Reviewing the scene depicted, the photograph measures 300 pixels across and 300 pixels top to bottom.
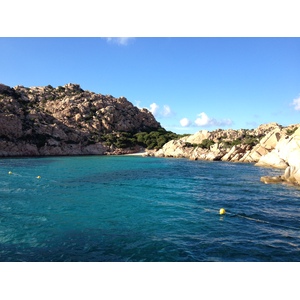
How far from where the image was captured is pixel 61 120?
122m

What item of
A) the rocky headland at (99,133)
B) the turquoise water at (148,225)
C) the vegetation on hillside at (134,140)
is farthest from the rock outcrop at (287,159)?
the vegetation on hillside at (134,140)

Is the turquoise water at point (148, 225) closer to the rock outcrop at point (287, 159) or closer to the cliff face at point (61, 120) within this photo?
the rock outcrop at point (287, 159)

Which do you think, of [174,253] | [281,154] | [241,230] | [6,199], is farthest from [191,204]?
[281,154]

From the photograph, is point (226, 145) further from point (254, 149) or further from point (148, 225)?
point (148, 225)

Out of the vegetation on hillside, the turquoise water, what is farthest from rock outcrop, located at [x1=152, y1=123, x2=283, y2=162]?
the turquoise water

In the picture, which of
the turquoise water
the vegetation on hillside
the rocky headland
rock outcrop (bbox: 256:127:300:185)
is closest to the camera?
the turquoise water

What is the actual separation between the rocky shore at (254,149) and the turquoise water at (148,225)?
14.4 meters

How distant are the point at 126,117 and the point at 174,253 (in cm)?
13552

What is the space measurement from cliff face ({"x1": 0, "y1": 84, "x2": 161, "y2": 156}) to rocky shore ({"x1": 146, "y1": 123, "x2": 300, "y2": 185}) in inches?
1299

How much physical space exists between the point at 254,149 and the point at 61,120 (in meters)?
85.1

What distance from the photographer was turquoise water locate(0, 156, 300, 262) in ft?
39.0

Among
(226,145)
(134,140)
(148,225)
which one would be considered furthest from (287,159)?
(134,140)

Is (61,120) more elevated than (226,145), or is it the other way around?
(61,120)

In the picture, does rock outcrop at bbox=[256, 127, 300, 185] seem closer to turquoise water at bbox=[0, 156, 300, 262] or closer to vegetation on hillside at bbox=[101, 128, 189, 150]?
turquoise water at bbox=[0, 156, 300, 262]
